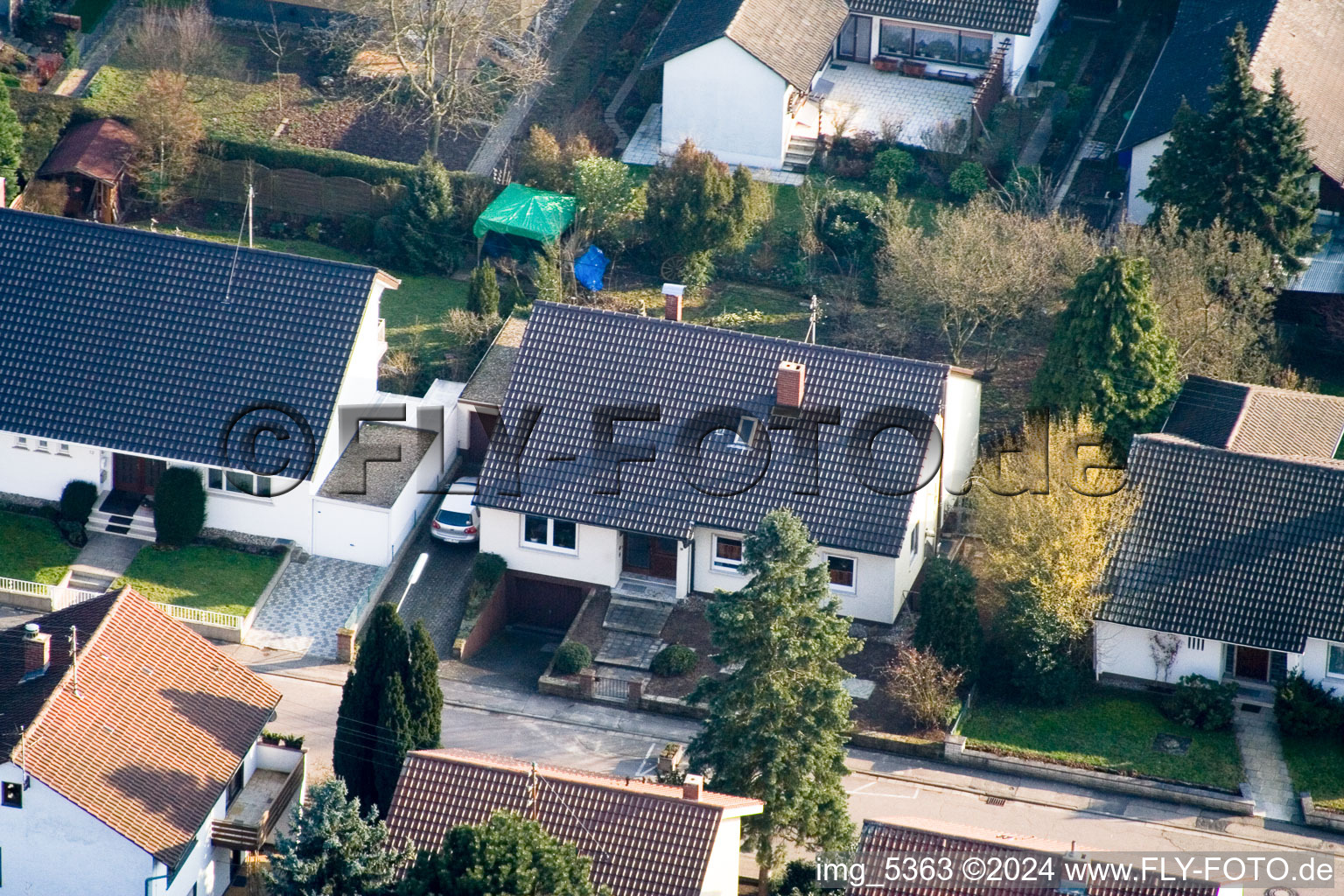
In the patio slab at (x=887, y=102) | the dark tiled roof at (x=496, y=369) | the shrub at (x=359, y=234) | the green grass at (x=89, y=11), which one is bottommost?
the dark tiled roof at (x=496, y=369)

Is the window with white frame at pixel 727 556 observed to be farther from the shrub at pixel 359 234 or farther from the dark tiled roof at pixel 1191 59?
the dark tiled roof at pixel 1191 59

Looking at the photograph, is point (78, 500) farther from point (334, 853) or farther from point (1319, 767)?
point (1319, 767)

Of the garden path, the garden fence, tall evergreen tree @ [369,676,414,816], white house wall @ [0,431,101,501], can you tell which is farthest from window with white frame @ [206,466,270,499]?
the garden path

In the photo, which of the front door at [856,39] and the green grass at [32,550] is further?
the front door at [856,39]

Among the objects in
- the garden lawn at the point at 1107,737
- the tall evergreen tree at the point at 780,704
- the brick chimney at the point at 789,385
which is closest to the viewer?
the tall evergreen tree at the point at 780,704

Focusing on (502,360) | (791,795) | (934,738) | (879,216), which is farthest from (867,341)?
(791,795)

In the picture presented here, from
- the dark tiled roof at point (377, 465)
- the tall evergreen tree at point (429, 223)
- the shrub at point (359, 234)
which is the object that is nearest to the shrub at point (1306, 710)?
the dark tiled roof at point (377, 465)

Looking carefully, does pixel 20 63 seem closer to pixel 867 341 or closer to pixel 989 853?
pixel 867 341
